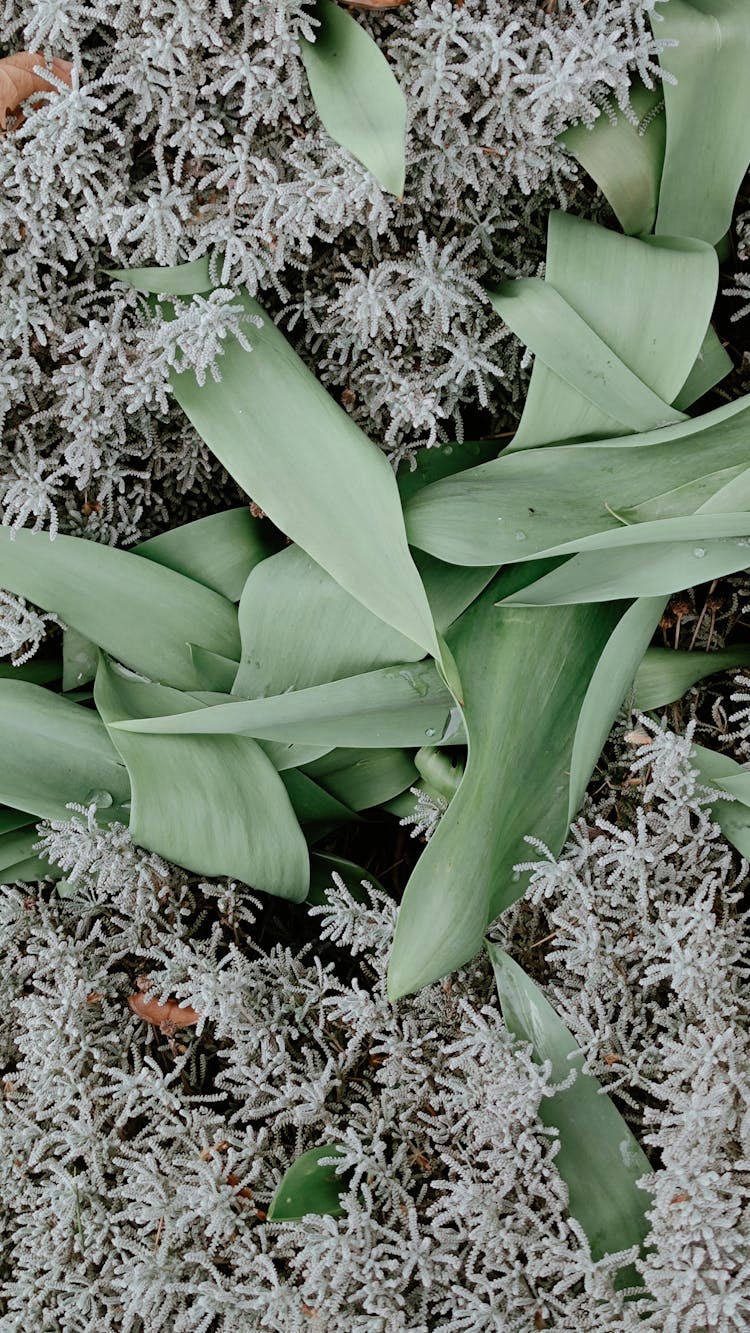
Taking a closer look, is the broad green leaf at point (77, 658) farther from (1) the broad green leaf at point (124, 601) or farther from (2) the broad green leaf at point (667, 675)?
(2) the broad green leaf at point (667, 675)

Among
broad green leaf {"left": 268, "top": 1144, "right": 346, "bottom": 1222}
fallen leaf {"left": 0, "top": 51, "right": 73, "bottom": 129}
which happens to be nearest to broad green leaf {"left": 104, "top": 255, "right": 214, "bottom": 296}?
Result: fallen leaf {"left": 0, "top": 51, "right": 73, "bottom": 129}

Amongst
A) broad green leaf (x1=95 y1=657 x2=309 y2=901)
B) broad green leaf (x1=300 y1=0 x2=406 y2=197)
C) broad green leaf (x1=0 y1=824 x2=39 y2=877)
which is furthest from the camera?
broad green leaf (x1=0 y1=824 x2=39 y2=877)

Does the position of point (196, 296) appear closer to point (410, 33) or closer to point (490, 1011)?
point (410, 33)

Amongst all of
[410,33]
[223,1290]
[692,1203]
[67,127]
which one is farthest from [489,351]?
[223,1290]

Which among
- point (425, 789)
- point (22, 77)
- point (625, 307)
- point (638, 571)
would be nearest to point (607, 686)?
point (638, 571)

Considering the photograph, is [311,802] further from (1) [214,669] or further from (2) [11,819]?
(2) [11,819]

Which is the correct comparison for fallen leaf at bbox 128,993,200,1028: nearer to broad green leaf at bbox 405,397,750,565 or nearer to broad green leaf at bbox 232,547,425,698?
broad green leaf at bbox 232,547,425,698

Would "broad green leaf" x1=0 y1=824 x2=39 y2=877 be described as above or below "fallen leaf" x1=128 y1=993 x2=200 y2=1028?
above
